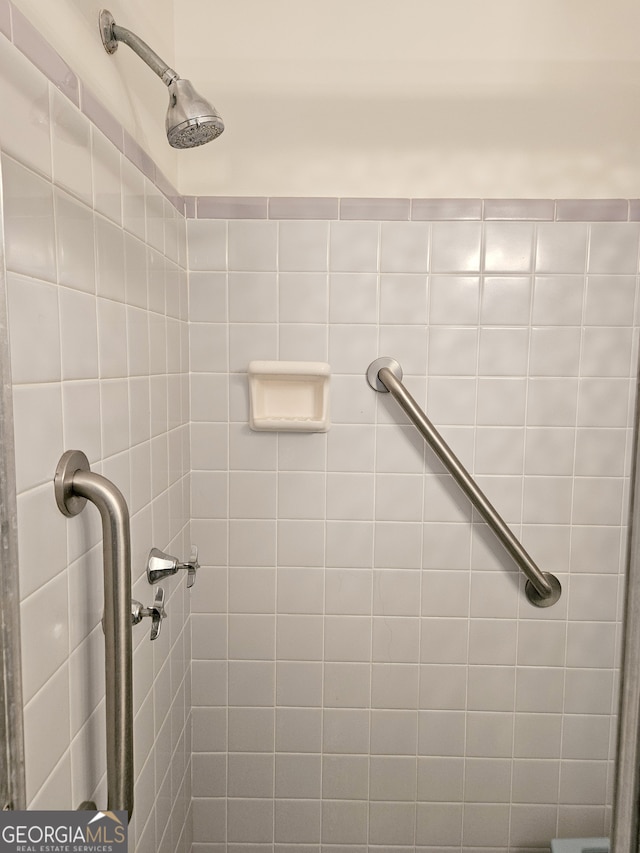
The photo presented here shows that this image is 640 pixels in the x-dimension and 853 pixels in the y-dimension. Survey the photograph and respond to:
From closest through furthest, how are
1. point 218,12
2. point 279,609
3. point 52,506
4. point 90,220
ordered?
point 52,506
point 90,220
point 218,12
point 279,609

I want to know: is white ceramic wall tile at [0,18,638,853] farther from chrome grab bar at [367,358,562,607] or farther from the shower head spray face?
the shower head spray face

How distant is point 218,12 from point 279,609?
1.32 metres

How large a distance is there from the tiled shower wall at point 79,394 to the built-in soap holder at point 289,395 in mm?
194

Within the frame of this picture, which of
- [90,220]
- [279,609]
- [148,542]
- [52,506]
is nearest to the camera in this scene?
[52,506]

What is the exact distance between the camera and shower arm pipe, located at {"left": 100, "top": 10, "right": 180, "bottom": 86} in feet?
2.64

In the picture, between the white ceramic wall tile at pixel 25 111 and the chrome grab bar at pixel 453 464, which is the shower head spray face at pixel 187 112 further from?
the chrome grab bar at pixel 453 464

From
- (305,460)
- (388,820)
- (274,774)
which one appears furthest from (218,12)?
(388,820)

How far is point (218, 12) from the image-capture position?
3.94ft

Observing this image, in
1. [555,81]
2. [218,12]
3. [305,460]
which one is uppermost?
[218,12]

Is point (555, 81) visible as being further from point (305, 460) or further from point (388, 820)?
point (388, 820)

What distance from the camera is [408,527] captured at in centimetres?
130

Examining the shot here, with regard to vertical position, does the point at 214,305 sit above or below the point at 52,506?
above

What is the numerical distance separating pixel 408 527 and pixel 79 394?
82 cm

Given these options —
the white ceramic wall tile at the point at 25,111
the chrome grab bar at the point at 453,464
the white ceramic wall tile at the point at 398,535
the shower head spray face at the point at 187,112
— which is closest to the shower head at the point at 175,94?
the shower head spray face at the point at 187,112
